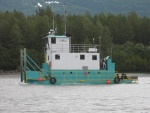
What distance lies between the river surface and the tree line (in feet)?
172

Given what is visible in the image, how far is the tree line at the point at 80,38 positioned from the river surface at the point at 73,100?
52.3m

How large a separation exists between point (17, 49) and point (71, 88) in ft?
178

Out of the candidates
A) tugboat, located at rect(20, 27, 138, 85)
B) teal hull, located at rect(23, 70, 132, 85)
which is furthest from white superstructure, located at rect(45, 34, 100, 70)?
teal hull, located at rect(23, 70, 132, 85)

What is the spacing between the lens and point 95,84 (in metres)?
65.2

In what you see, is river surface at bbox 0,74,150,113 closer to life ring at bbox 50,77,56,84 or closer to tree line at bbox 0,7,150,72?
life ring at bbox 50,77,56,84

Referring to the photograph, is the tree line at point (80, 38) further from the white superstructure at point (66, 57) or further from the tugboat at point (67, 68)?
the white superstructure at point (66, 57)

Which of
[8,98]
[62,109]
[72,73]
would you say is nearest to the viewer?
[62,109]

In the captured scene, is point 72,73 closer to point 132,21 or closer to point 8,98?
point 8,98

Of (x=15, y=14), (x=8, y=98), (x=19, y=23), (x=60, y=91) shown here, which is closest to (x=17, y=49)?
(x=19, y=23)

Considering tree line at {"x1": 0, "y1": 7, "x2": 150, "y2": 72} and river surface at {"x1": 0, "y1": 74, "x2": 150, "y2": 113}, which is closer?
river surface at {"x1": 0, "y1": 74, "x2": 150, "y2": 113}

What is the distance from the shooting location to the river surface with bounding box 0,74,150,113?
3925cm

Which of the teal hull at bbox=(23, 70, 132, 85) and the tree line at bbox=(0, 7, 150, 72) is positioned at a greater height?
the tree line at bbox=(0, 7, 150, 72)

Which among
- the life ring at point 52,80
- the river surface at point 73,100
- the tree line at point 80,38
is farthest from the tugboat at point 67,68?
the tree line at point 80,38

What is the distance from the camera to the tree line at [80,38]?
113 metres
